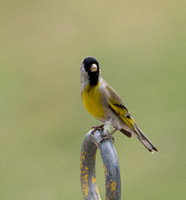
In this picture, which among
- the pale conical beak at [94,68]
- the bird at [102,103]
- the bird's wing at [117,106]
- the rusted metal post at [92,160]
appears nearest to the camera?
the rusted metal post at [92,160]

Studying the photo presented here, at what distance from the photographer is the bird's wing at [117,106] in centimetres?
435

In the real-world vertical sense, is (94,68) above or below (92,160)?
above

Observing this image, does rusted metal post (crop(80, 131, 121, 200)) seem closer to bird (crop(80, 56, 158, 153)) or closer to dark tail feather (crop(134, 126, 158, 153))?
bird (crop(80, 56, 158, 153))

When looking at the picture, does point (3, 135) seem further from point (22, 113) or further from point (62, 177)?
point (62, 177)

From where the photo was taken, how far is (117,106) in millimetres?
4402

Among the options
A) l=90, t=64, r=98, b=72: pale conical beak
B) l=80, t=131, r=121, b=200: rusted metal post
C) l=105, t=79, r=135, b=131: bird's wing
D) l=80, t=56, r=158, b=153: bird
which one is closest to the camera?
l=80, t=131, r=121, b=200: rusted metal post

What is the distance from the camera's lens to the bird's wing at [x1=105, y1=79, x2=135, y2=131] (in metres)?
4.35

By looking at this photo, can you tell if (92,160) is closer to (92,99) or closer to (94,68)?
(94,68)

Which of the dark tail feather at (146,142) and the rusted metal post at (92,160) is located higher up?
the dark tail feather at (146,142)

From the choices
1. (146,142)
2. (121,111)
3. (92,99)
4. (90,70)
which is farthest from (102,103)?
(146,142)

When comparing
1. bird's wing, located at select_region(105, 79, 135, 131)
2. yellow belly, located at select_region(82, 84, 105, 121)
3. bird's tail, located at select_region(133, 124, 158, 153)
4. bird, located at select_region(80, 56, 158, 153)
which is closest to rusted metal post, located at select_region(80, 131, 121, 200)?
bird, located at select_region(80, 56, 158, 153)

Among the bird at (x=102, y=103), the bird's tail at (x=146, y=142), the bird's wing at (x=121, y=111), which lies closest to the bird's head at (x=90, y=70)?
the bird at (x=102, y=103)

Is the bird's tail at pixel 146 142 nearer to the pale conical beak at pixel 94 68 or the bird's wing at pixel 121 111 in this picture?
the bird's wing at pixel 121 111

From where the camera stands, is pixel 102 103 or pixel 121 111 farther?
pixel 121 111
